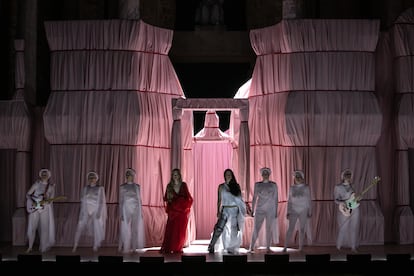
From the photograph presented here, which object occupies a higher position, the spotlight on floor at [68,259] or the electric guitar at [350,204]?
the electric guitar at [350,204]

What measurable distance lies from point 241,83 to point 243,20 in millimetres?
1926

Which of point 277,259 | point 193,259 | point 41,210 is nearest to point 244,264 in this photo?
point 277,259

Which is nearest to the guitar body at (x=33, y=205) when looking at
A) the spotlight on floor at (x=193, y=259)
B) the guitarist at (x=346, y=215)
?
the spotlight on floor at (x=193, y=259)

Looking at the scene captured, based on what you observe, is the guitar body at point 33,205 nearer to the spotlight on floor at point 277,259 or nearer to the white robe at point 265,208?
the white robe at point 265,208

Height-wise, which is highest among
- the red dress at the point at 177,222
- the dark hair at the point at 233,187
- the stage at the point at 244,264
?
the dark hair at the point at 233,187

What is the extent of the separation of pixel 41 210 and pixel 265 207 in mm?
3908

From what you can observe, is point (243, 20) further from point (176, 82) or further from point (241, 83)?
point (176, 82)

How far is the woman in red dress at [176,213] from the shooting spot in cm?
1305

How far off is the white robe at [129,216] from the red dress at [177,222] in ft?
1.65

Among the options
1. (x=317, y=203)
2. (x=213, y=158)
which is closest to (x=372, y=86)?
(x=317, y=203)

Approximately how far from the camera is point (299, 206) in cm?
1310

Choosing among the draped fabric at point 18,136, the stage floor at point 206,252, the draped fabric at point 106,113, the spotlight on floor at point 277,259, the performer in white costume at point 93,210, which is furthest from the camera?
the draped fabric at point 18,136

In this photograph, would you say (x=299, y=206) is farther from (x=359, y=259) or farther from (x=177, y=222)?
(x=359, y=259)

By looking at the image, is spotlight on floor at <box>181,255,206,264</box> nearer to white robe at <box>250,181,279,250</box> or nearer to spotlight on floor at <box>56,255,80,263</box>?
spotlight on floor at <box>56,255,80,263</box>
